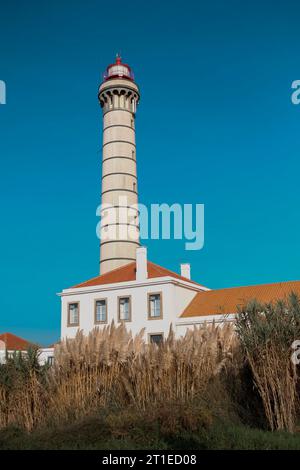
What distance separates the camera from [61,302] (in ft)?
89.6

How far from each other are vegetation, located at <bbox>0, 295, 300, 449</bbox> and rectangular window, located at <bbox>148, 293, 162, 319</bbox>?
46.3 feet

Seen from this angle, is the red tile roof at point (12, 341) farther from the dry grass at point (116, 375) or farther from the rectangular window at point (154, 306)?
the dry grass at point (116, 375)

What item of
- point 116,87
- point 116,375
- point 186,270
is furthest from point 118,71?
point 116,375

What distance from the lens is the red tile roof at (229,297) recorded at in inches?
912

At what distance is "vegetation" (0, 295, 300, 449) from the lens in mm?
7090

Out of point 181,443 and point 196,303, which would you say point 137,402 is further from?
point 196,303

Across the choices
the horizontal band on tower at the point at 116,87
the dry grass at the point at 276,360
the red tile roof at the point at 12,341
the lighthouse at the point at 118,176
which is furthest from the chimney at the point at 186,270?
the dry grass at the point at 276,360

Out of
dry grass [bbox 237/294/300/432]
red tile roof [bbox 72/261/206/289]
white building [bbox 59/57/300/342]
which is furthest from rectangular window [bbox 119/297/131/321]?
dry grass [bbox 237/294/300/432]

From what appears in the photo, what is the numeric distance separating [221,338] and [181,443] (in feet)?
9.63

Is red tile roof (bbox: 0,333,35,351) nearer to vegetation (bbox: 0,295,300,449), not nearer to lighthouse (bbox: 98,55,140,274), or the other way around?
lighthouse (bbox: 98,55,140,274)

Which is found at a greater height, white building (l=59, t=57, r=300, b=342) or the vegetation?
white building (l=59, t=57, r=300, b=342)

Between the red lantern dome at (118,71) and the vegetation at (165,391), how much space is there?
28530mm
